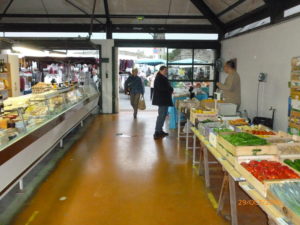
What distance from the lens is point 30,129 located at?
171 inches

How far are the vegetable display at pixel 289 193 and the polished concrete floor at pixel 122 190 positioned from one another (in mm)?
1351

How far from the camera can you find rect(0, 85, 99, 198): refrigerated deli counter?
3.51m

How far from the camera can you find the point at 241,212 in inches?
148

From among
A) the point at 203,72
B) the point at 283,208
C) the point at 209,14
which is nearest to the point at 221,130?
the point at 283,208

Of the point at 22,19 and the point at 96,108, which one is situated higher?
the point at 22,19

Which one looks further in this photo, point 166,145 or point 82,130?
point 82,130

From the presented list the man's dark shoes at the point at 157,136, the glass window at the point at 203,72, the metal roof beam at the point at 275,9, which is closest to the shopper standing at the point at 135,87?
the glass window at the point at 203,72

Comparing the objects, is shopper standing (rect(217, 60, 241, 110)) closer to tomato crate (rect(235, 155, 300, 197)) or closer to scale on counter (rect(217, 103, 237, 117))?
scale on counter (rect(217, 103, 237, 117))

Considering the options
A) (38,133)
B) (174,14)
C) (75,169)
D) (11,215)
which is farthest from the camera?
(174,14)

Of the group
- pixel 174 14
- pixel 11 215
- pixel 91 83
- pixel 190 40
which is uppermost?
pixel 174 14

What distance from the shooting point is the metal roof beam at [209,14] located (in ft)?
32.3

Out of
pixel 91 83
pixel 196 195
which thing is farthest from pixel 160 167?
pixel 91 83

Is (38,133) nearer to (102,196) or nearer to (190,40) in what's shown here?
(102,196)

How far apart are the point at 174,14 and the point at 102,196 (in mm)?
8040
